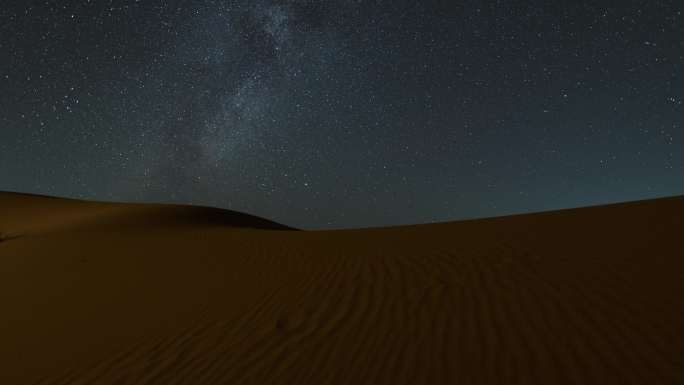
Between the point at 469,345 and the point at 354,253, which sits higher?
the point at 354,253

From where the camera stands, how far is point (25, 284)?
621 cm

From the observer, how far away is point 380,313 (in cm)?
407

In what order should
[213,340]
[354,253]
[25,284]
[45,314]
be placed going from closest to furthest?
1. [213,340]
2. [45,314]
3. [25,284]
4. [354,253]

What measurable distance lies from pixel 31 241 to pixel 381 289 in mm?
11303

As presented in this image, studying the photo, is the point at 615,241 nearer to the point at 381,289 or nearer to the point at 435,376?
the point at 381,289

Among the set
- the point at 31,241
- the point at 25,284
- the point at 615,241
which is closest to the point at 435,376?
the point at 615,241

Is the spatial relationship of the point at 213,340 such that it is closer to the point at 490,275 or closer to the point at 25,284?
the point at 490,275

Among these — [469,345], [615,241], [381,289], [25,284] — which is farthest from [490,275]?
[25,284]

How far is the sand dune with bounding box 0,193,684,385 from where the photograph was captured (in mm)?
2918

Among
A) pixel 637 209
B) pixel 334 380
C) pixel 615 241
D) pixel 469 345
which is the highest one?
pixel 637 209

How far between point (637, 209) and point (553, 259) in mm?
4215

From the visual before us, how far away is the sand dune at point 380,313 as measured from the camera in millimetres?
2918

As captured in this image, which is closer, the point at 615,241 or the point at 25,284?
the point at 615,241

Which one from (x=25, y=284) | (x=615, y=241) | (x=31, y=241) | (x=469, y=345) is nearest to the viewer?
(x=469, y=345)
